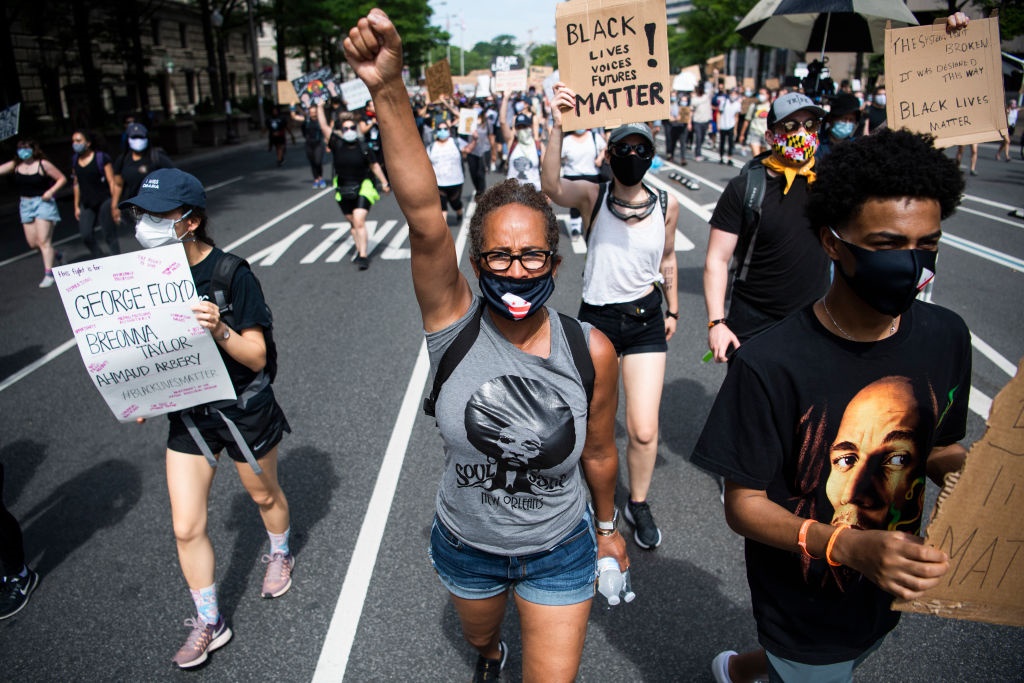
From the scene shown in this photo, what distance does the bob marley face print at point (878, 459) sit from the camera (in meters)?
1.71

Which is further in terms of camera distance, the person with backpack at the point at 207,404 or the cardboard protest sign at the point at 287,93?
the cardboard protest sign at the point at 287,93

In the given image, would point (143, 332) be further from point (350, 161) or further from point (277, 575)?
point (350, 161)

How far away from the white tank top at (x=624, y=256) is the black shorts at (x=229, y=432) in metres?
1.76

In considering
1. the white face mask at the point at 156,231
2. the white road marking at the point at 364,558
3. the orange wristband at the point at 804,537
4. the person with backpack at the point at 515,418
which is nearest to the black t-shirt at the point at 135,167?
the white road marking at the point at 364,558

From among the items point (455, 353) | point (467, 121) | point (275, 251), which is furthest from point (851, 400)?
point (467, 121)

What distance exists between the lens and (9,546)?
329 centimetres

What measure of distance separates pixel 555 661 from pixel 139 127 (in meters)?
8.85

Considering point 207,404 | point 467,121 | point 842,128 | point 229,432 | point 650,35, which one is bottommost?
point 229,432

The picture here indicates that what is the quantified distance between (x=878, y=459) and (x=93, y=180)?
32.8 ft

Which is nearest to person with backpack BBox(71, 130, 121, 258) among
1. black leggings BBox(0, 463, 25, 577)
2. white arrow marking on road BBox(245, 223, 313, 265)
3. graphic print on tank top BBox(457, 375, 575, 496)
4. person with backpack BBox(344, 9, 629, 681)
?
white arrow marking on road BBox(245, 223, 313, 265)

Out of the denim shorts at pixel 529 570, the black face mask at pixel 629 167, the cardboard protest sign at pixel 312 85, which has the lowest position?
the denim shorts at pixel 529 570

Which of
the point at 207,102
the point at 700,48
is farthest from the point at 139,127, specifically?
the point at 700,48

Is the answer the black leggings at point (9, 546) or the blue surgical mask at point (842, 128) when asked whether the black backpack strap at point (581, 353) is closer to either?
the black leggings at point (9, 546)

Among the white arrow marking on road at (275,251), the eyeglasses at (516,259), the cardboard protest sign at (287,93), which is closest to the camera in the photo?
the eyeglasses at (516,259)
